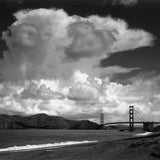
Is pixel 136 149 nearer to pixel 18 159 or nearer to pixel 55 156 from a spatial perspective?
pixel 55 156

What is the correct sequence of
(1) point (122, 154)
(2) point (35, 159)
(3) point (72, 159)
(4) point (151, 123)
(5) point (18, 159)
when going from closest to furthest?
(1) point (122, 154) → (3) point (72, 159) → (2) point (35, 159) → (5) point (18, 159) → (4) point (151, 123)

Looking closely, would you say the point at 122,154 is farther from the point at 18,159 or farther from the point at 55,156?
the point at 18,159

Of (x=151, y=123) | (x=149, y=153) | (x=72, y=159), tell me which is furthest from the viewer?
(x=151, y=123)

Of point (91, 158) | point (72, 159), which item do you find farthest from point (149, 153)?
point (72, 159)

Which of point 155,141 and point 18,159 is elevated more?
point 155,141

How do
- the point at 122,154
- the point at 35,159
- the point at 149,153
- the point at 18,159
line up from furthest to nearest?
the point at 18,159 < the point at 35,159 < the point at 122,154 < the point at 149,153

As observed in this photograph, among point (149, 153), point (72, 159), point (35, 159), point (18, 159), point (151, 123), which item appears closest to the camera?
point (149, 153)

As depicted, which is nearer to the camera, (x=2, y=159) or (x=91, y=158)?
(x=91, y=158)

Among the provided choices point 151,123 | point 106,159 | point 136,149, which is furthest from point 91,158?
point 151,123

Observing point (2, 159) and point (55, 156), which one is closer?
point (55, 156)
